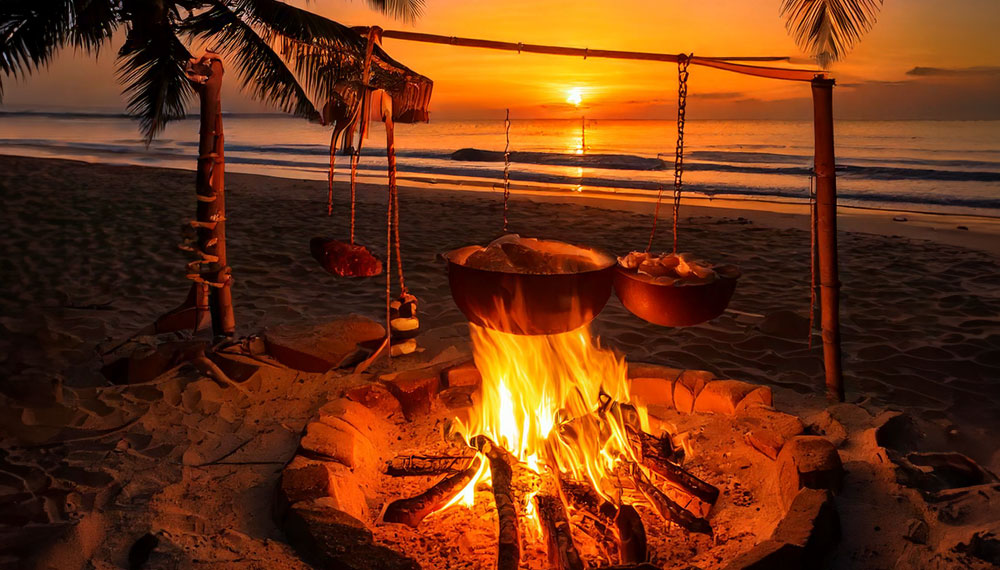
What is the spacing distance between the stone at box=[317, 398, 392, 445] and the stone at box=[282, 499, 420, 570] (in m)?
0.73

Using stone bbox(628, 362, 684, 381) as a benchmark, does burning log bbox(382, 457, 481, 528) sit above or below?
below

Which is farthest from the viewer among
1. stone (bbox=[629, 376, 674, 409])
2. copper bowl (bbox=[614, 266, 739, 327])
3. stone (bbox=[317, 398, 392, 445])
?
stone (bbox=[629, 376, 674, 409])

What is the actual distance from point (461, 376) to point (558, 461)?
1111 mm


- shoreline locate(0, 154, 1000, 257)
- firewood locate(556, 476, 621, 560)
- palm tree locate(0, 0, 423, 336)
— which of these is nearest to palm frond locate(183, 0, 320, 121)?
palm tree locate(0, 0, 423, 336)

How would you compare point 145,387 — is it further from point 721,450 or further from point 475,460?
point 721,450

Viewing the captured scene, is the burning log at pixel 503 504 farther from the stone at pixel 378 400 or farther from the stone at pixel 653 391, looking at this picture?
the stone at pixel 653 391

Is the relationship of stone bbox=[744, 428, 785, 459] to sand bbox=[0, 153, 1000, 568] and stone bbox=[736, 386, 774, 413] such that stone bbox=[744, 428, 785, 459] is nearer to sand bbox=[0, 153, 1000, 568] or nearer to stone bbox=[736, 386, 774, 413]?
stone bbox=[736, 386, 774, 413]

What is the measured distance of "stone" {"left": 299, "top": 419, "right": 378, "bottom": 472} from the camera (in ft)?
9.71

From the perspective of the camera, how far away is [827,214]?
3676 mm

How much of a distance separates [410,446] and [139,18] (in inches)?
195

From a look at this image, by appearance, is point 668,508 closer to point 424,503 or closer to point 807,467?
point 807,467

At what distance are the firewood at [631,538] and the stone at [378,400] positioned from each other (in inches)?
62.6

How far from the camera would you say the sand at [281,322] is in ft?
9.80

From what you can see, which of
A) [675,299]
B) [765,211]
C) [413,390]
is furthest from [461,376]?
[765,211]
